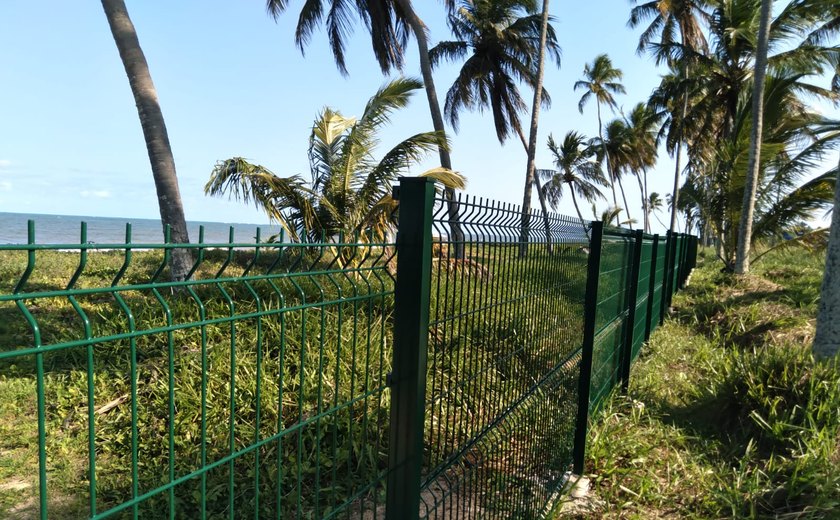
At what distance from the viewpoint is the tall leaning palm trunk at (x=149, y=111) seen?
22.9 ft

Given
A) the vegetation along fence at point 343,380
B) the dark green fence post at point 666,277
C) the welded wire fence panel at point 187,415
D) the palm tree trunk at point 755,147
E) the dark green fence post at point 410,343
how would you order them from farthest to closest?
the palm tree trunk at point 755,147
the dark green fence post at point 666,277
the welded wire fence panel at point 187,415
the dark green fence post at point 410,343
the vegetation along fence at point 343,380

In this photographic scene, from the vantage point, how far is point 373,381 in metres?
5.05

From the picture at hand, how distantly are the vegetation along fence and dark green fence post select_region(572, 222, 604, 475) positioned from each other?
0.01m

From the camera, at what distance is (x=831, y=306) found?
5.30 m

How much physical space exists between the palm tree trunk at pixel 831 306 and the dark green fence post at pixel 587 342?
116 inches

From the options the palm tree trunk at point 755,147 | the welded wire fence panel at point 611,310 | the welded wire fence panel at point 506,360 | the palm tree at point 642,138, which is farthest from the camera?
the palm tree at point 642,138

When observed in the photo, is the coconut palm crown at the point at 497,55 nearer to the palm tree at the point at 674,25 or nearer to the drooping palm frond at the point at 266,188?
the palm tree at the point at 674,25

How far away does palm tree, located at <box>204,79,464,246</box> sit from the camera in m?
8.27

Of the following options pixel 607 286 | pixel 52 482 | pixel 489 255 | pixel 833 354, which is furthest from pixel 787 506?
pixel 52 482

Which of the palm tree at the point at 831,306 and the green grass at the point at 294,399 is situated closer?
the green grass at the point at 294,399

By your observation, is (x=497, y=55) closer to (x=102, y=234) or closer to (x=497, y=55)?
(x=497, y=55)

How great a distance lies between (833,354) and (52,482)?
270 inches

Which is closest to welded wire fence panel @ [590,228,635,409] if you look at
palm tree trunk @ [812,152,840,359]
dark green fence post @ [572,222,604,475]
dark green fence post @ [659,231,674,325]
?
dark green fence post @ [572,222,604,475]

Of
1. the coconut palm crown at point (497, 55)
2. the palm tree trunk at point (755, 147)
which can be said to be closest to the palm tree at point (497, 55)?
the coconut palm crown at point (497, 55)
